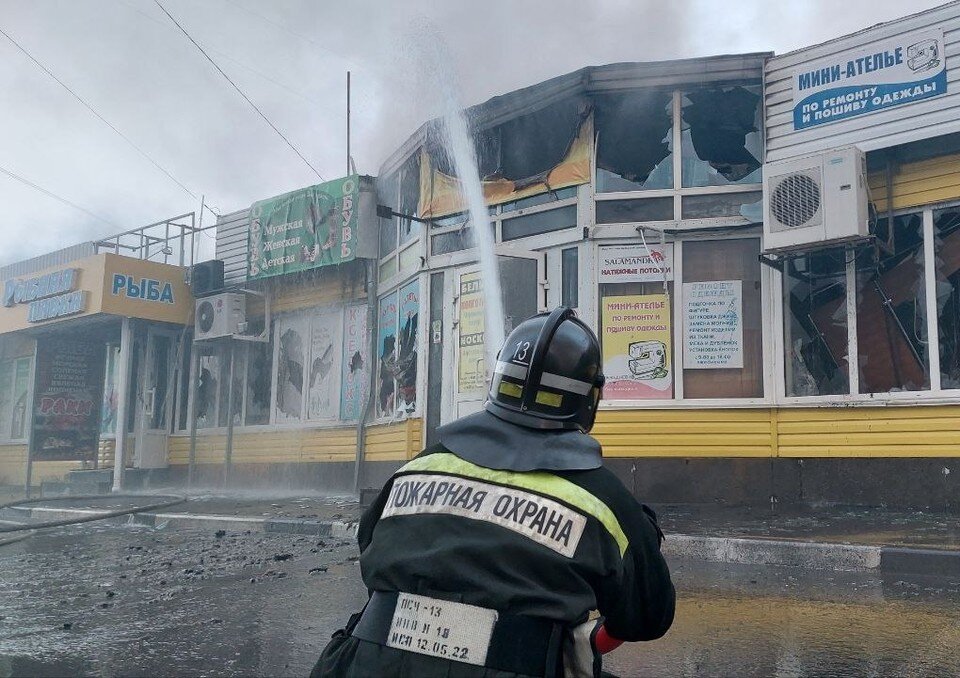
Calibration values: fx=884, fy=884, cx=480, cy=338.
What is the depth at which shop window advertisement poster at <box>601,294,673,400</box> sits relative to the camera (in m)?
10.8

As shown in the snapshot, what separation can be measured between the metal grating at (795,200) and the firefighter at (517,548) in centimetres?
815

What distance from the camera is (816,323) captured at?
1026 centimetres

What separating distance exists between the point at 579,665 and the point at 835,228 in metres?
8.53

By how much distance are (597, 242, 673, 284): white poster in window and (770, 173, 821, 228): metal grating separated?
1.44 metres

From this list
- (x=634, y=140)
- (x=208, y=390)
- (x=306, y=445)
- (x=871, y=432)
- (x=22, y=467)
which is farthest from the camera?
(x=22, y=467)

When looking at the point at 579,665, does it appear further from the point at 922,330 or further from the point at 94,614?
the point at 922,330

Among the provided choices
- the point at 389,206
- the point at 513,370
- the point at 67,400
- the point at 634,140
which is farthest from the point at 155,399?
the point at 513,370

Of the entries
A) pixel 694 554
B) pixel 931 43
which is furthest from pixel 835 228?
pixel 694 554

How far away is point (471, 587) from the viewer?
2002 millimetres

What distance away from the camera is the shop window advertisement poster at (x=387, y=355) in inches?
563

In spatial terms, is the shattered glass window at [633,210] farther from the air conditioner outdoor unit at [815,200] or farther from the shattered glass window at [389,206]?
the shattered glass window at [389,206]

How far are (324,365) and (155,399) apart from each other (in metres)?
5.45

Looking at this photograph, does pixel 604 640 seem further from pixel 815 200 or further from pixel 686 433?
pixel 686 433

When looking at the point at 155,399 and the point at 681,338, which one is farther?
the point at 155,399
